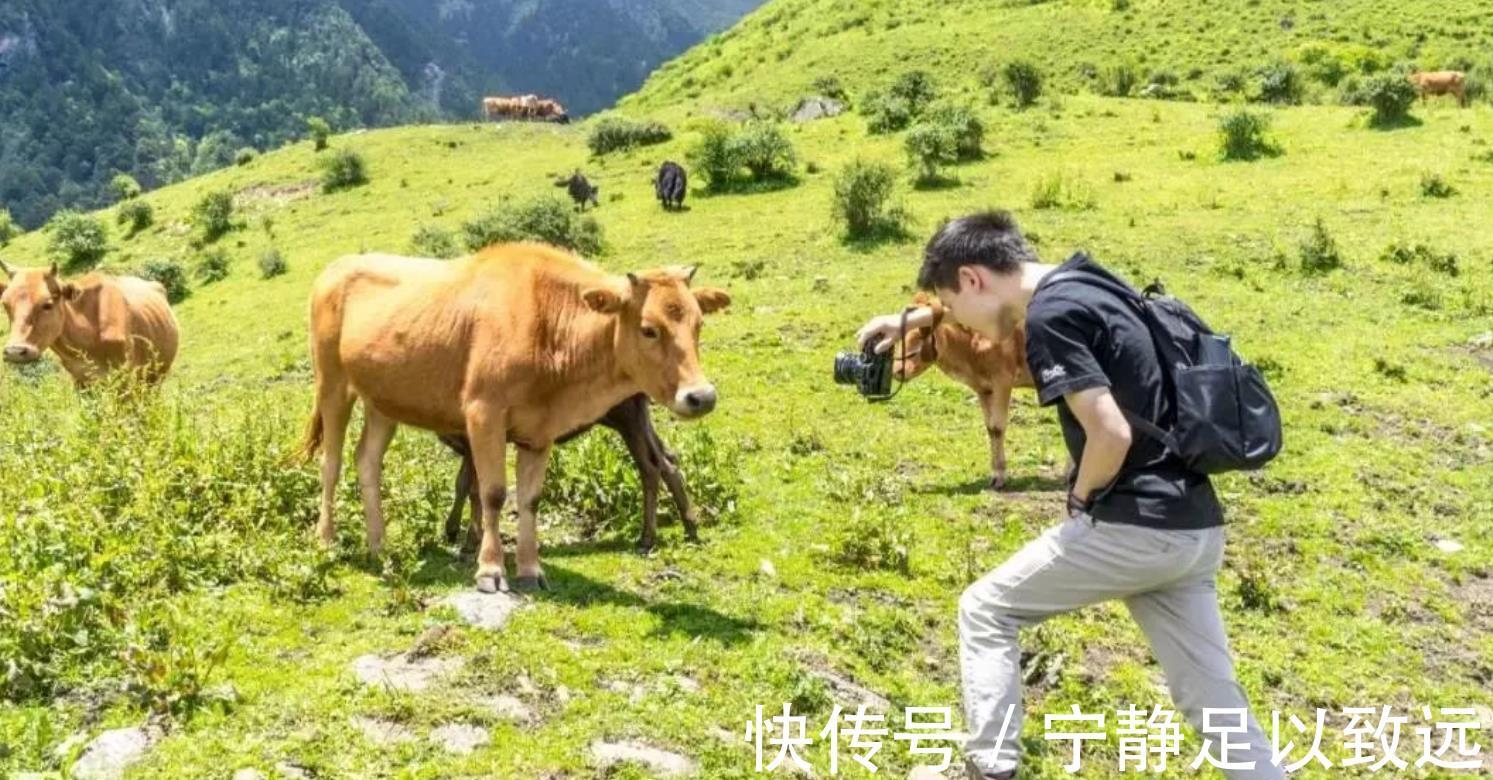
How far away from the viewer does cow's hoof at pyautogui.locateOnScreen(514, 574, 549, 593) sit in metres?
7.41

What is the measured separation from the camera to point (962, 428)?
509 inches

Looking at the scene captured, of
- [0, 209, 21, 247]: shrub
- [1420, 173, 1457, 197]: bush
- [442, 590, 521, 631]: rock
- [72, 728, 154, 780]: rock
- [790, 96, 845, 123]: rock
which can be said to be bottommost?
[0, 209, 21, 247]: shrub

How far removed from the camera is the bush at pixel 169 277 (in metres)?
28.5

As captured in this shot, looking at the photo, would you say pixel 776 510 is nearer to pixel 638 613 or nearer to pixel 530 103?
pixel 638 613

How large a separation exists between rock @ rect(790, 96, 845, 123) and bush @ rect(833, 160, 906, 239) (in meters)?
19.9

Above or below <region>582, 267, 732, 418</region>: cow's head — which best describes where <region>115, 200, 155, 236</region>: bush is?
below

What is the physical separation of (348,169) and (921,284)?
39.0m

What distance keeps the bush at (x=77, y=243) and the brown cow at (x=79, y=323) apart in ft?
78.6

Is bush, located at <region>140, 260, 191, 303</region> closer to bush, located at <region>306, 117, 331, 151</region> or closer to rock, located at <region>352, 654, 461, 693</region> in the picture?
bush, located at <region>306, 117, 331, 151</region>

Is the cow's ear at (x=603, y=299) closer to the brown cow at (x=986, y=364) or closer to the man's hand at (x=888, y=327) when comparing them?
the man's hand at (x=888, y=327)

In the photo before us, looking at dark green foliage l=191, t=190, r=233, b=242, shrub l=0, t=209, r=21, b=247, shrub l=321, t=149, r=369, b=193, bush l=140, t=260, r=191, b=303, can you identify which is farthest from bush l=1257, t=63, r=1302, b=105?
shrub l=0, t=209, r=21, b=247

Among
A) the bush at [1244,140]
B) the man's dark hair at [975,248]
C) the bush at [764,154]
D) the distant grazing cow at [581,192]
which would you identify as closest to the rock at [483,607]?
the man's dark hair at [975,248]

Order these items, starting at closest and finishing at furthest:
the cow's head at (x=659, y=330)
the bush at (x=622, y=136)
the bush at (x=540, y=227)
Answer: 1. the cow's head at (x=659, y=330)
2. the bush at (x=540, y=227)
3. the bush at (x=622, y=136)

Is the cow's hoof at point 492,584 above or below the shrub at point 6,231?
above
